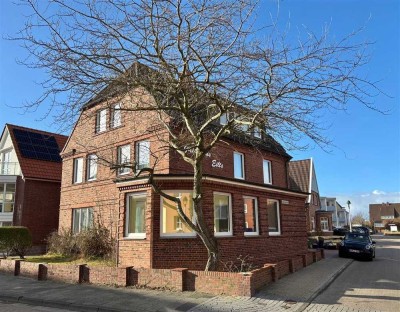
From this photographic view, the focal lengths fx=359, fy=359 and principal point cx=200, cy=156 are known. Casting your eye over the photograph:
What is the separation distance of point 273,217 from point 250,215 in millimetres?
2223

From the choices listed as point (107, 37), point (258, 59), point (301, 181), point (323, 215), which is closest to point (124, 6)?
point (107, 37)

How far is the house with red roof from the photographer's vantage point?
82.8 feet

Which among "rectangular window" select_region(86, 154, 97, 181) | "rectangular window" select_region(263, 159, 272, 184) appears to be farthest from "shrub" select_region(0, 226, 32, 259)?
"rectangular window" select_region(263, 159, 272, 184)

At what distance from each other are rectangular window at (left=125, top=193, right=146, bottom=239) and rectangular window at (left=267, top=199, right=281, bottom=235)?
22.9ft

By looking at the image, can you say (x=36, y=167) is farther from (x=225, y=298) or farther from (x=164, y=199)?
(x=225, y=298)

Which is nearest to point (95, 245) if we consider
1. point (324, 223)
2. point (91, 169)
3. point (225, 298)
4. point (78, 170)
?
point (91, 169)

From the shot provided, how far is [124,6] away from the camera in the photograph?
859 centimetres

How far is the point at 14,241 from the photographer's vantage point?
1881cm

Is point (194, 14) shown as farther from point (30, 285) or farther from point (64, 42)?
point (30, 285)

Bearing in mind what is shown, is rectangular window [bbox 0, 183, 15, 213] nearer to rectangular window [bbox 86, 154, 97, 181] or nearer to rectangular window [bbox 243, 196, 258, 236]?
rectangular window [bbox 86, 154, 97, 181]

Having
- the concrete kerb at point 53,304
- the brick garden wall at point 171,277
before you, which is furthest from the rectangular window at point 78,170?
the concrete kerb at point 53,304

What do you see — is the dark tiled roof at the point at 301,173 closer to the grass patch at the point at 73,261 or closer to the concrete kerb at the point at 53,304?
the grass patch at the point at 73,261

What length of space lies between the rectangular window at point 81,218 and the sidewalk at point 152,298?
7430 millimetres

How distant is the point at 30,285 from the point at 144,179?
5.40 m
